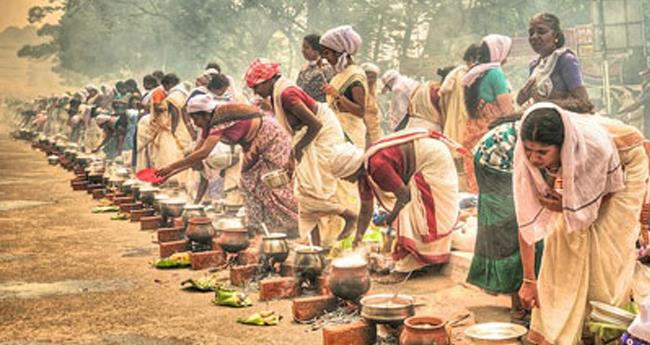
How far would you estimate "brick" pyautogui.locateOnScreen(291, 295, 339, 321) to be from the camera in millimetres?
4859

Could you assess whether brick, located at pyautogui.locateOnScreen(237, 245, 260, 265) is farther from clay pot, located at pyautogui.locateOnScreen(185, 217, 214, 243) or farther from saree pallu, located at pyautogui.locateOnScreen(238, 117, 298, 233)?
saree pallu, located at pyautogui.locateOnScreen(238, 117, 298, 233)

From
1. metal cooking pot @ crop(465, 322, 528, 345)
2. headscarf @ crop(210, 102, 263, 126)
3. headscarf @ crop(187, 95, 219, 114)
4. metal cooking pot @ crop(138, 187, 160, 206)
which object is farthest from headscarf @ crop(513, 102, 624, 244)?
metal cooking pot @ crop(138, 187, 160, 206)

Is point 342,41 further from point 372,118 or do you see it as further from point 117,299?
point 117,299

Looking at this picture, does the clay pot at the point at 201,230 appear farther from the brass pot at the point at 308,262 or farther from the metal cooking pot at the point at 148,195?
the metal cooking pot at the point at 148,195

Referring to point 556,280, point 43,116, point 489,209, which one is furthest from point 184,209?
point 43,116

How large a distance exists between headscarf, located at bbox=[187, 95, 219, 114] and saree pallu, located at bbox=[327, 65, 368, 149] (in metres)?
1.25

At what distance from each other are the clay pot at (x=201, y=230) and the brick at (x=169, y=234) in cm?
107

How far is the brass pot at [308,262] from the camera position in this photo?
208 inches

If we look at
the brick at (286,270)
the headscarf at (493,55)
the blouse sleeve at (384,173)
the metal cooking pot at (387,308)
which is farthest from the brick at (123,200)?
the metal cooking pot at (387,308)

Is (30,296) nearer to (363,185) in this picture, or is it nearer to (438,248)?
(363,185)

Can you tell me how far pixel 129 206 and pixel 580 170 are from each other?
26.9 ft

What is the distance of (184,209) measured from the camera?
7.90 m

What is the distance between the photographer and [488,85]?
7371 mm

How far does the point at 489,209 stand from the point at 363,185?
1.16m
